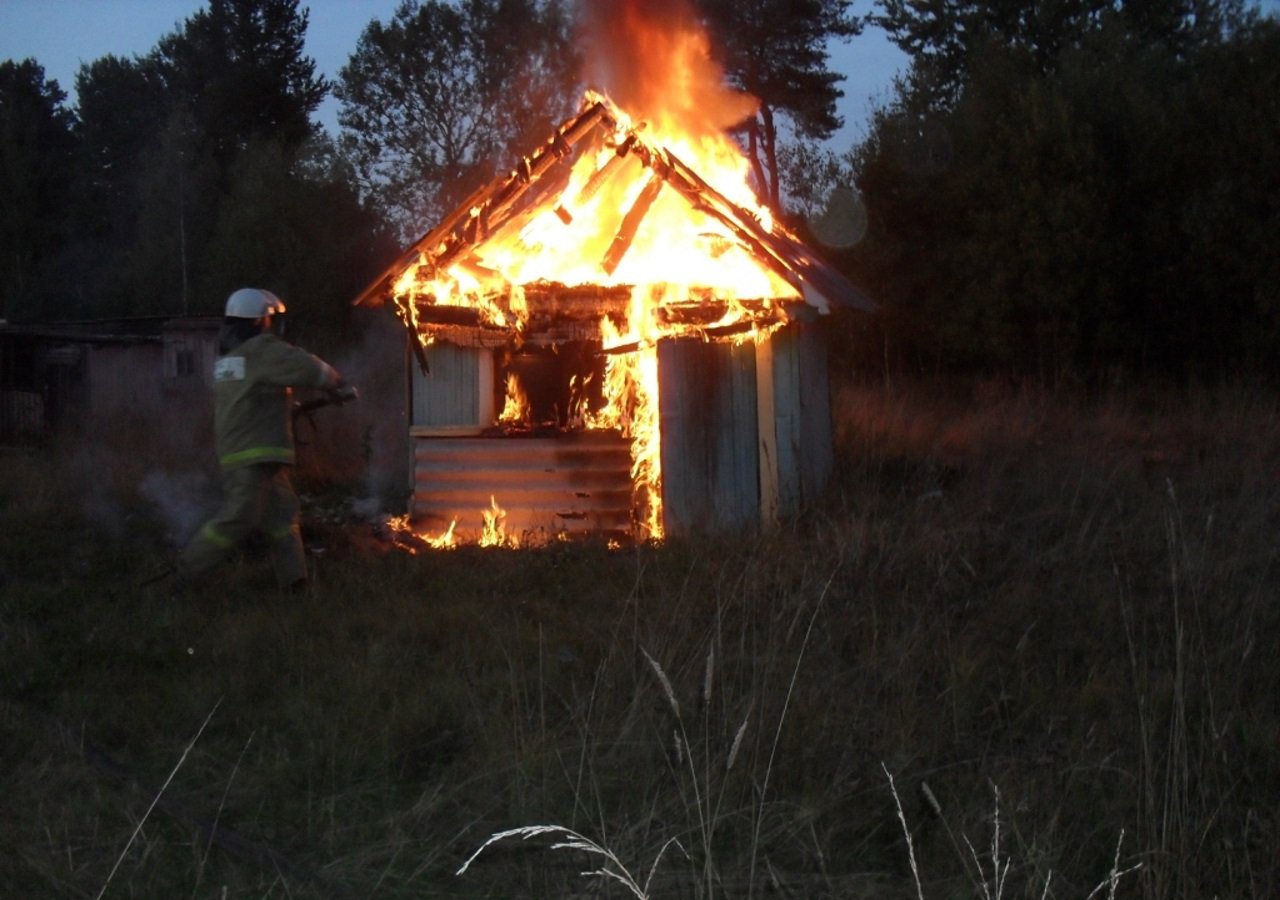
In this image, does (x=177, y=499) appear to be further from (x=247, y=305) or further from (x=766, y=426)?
(x=766, y=426)

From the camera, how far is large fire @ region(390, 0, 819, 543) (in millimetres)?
10445

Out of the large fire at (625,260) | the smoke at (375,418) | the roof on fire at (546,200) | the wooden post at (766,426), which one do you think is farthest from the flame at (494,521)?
the wooden post at (766,426)

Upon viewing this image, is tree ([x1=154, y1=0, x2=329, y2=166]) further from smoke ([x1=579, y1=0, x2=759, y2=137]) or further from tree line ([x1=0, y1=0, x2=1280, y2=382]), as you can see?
smoke ([x1=579, y1=0, x2=759, y2=137])

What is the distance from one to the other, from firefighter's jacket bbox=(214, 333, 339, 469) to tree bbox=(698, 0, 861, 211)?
19.3 meters

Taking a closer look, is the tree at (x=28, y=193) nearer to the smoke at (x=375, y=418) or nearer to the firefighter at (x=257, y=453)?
the smoke at (x=375, y=418)

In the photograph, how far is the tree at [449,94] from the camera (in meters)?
34.6

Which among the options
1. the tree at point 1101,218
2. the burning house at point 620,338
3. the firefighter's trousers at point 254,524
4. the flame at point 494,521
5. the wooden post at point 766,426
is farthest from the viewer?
the tree at point 1101,218

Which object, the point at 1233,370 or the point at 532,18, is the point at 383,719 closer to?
the point at 1233,370

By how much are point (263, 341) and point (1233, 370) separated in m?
16.3

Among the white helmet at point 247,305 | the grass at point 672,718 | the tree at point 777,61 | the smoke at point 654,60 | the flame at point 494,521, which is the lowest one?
the grass at point 672,718

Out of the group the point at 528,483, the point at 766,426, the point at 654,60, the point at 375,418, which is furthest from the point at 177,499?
the point at 375,418

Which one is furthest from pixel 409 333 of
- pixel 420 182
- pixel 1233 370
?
pixel 420 182

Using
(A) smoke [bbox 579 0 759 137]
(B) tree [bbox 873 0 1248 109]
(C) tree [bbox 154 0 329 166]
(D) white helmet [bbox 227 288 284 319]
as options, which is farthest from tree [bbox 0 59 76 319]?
(D) white helmet [bbox 227 288 284 319]

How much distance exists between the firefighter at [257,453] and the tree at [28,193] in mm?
34332
